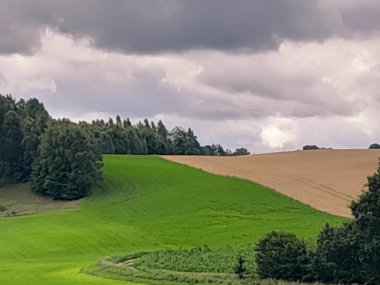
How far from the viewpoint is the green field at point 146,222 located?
2815 inches

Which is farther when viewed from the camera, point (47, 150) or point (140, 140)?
point (140, 140)

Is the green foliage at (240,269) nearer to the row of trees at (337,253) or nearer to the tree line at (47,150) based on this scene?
the row of trees at (337,253)

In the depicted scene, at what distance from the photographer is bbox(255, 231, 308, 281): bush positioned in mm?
52812

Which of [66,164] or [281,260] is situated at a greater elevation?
[66,164]

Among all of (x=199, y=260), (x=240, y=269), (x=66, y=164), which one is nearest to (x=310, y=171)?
(x=66, y=164)

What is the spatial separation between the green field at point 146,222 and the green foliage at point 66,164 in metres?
2.69

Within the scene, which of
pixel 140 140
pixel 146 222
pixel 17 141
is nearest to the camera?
pixel 146 222

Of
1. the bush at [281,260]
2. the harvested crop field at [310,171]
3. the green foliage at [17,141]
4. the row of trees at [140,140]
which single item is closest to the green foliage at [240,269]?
the bush at [281,260]

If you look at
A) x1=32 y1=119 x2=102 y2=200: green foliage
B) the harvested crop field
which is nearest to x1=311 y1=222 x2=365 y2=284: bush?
the harvested crop field

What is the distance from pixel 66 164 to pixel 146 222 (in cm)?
2882

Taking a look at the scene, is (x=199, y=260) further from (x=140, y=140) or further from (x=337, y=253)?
(x=140, y=140)

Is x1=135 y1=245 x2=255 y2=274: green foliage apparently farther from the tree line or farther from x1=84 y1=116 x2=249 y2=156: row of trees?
x1=84 y1=116 x2=249 y2=156: row of trees

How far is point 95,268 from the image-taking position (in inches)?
2269

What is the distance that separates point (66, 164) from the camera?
114 m
